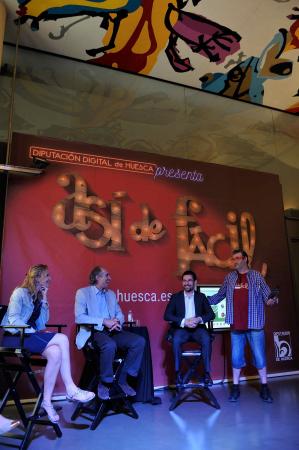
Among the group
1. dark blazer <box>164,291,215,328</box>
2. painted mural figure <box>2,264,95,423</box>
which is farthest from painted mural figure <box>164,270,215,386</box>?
painted mural figure <box>2,264,95,423</box>

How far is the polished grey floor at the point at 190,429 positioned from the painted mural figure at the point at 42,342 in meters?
0.26

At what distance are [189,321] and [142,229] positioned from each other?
5.08 ft

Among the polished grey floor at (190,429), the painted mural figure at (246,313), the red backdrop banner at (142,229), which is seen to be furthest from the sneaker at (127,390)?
the painted mural figure at (246,313)

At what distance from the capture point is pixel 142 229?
16.4 ft

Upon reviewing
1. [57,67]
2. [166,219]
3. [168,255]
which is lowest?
[168,255]

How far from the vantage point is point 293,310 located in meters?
5.75

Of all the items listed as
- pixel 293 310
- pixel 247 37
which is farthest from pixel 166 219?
pixel 247 37

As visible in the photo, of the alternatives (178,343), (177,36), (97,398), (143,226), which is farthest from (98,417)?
(177,36)

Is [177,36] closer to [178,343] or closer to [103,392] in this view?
[178,343]

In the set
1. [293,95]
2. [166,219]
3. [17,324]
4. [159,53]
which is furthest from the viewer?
[293,95]

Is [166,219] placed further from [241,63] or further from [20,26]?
[20,26]

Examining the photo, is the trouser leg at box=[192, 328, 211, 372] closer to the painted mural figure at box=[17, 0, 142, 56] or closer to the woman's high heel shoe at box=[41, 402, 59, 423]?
the woman's high heel shoe at box=[41, 402, 59, 423]

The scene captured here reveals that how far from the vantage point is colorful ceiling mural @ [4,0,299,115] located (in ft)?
15.6

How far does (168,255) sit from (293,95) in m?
3.99
